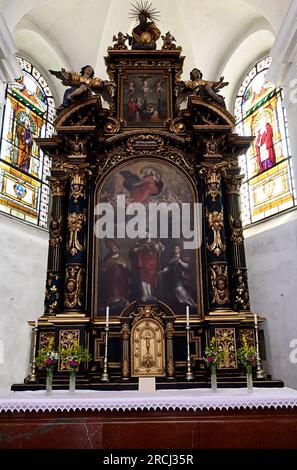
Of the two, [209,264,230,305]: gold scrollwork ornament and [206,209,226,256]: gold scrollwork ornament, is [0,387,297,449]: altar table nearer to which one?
[209,264,230,305]: gold scrollwork ornament

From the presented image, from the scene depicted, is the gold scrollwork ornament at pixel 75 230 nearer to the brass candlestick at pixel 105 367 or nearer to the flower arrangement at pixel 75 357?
the brass candlestick at pixel 105 367

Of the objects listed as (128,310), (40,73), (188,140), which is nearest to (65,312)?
(128,310)

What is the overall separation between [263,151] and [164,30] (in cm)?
447

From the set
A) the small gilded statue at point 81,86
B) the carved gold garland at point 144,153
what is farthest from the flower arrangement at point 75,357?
the small gilded statue at point 81,86

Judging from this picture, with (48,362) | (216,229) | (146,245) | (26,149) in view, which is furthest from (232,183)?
(26,149)

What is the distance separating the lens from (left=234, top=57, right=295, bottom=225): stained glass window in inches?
380

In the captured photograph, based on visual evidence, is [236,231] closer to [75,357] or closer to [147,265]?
[147,265]

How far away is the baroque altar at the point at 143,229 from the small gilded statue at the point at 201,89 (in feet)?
0.08

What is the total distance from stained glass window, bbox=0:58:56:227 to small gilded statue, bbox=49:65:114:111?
284cm

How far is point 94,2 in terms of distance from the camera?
435 inches

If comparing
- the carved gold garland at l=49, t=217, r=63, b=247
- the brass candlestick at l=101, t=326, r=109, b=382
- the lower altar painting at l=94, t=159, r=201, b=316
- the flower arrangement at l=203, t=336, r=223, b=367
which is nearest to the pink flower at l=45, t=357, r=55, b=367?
the brass candlestick at l=101, t=326, r=109, b=382

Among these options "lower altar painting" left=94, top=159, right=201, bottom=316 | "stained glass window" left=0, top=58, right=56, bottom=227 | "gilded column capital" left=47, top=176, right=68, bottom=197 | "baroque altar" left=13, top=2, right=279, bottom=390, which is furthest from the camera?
"stained glass window" left=0, top=58, right=56, bottom=227

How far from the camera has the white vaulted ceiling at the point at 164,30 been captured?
10867mm
